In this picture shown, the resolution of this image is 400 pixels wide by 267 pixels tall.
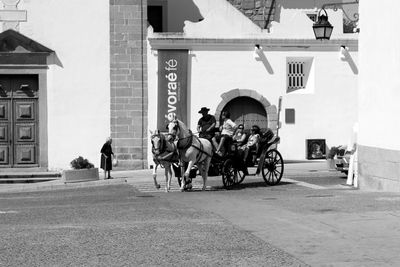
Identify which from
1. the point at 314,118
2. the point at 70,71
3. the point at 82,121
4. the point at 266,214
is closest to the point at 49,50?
the point at 70,71

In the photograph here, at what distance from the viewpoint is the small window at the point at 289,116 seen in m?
29.7

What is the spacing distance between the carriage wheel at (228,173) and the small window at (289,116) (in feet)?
30.2

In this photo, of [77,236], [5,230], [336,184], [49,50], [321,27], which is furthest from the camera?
[49,50]

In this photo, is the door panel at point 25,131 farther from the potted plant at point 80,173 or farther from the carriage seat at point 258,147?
the carriage seat at point 258,147

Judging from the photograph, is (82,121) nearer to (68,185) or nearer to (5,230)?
(68,185)

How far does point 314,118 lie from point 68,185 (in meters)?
10.1

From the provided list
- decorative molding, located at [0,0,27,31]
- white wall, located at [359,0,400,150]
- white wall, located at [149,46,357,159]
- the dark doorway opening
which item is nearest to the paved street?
white wall, located at [359,0,400,150]

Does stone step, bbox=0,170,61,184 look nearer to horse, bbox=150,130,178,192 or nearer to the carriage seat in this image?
horse, bbox=150,130,178,192

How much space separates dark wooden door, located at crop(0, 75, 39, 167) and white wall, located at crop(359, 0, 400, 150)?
1352 cm

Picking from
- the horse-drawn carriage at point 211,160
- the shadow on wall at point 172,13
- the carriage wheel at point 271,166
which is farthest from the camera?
the shadow on wall at point 172,13

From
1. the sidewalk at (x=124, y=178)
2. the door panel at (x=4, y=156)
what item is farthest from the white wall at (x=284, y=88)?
the door panel at (x=4, y=156)

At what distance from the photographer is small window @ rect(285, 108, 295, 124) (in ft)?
97.3

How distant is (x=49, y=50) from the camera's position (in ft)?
94.0

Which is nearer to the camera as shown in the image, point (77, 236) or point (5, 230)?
point (77, 236)
